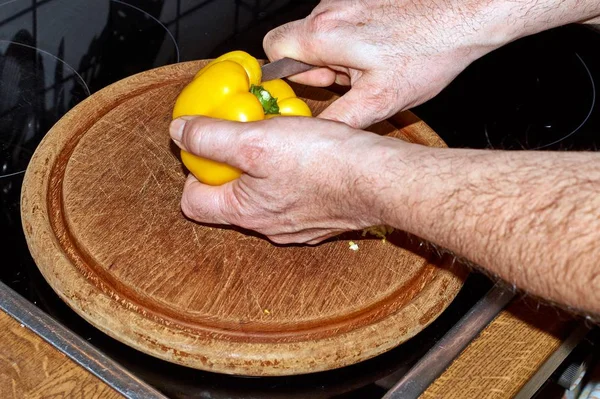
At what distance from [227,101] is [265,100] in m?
0.08

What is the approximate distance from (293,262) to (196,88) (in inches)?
15.0

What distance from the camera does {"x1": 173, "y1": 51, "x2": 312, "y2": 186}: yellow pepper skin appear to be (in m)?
1.50

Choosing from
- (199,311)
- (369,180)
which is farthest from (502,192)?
(199,311)

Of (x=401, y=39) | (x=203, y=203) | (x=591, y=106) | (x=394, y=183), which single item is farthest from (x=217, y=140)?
(x=591, y=106)

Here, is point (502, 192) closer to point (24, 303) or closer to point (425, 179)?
point (425, 179)

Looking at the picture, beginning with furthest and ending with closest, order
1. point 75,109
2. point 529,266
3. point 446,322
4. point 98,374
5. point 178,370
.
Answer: point 75,109 < point 446,322 < point 178,370 < point 98,374 < point 529,266

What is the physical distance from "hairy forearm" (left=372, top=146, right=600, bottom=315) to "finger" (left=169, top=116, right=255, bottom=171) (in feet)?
0.85

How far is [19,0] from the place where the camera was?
1.91 m

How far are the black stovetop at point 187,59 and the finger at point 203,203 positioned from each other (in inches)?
11.3

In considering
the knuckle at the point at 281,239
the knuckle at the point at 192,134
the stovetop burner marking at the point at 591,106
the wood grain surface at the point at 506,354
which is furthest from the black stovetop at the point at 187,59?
the knuckle at the point at 192,134

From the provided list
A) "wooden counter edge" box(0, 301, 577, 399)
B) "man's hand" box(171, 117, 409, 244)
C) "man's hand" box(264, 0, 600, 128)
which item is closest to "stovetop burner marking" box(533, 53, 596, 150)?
"man's hand" box(264, 0, 600, 128)

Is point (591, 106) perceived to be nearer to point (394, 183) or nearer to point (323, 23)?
point (323, 23)

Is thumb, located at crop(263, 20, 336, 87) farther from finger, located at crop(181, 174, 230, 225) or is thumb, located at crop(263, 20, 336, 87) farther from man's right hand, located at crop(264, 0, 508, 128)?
finger, located at crop(181, 174, 230, 225)

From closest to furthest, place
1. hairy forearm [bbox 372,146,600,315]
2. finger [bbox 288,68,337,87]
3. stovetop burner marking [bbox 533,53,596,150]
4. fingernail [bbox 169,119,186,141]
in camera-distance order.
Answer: hairy forearm [bbox 372,146,600,315] < fingernail [bbox 169,119,186,141] < finger [bbox 288,68,337,87] < stovetop burner marking [bbox 533,53,596,150]
